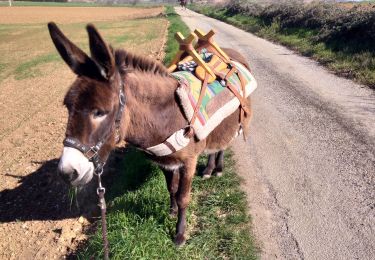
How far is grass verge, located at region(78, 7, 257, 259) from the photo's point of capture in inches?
144

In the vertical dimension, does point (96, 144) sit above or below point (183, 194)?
above

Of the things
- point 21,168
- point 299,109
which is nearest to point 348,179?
point 299,109

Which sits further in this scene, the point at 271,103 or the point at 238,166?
the point at 271,103

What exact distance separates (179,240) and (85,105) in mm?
2194

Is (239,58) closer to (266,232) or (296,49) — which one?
(266,232)

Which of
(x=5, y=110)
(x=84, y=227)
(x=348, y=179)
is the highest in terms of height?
(x=348, y=179)

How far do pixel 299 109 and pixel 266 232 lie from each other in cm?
458

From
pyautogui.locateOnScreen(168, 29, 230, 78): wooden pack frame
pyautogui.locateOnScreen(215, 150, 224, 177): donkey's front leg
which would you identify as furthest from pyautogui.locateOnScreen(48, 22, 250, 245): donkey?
pyautogui.locateOnScreen(215, 150, 224, 177): donkey's front leg

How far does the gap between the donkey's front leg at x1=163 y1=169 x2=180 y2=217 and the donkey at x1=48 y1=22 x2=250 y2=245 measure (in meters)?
0.36

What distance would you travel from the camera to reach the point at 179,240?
389cm

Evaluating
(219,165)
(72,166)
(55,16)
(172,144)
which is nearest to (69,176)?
(72,166)

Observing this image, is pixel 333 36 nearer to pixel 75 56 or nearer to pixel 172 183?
pixel 172 183

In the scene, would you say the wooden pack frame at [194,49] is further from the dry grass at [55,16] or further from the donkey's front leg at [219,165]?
the dry grass at [55,16]

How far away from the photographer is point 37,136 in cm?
757
